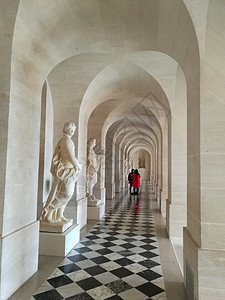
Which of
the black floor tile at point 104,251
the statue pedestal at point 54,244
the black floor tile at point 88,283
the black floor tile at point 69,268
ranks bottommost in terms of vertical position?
the black floor tile at point 104,251

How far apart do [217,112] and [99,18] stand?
87.5 inches

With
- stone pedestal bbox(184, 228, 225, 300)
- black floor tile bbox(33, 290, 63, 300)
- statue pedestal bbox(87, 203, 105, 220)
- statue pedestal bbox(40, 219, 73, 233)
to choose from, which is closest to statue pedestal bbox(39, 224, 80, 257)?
statue pedestal bbox(40, 219, 73, 233)

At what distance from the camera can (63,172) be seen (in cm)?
470

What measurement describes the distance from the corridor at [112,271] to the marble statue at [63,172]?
988 mm

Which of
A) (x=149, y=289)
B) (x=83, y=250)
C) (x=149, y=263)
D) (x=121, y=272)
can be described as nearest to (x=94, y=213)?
(x=83, y=250)

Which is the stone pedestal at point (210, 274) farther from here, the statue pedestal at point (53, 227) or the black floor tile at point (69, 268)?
the statue pedestal at point (53, 227)

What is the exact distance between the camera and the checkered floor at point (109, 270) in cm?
312

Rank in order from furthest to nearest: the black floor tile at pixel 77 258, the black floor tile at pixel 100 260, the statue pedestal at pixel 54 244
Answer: the statue pedestal at pixel 54 244 < the black floor tile at pixel 77 258 < the black floor tile at pixel 100 260

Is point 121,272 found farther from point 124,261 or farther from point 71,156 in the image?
point 71,156

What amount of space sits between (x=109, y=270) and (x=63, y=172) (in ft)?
6.65

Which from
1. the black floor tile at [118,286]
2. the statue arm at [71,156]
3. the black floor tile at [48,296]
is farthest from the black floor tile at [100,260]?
the statue arm at [71,156]

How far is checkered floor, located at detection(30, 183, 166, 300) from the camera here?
3121mm

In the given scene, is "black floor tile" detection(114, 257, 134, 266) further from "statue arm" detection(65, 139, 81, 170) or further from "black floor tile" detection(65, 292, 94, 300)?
"statue arm" detection(65, 139, 81, 170)

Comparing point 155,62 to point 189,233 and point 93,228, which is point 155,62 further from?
point 93,228
